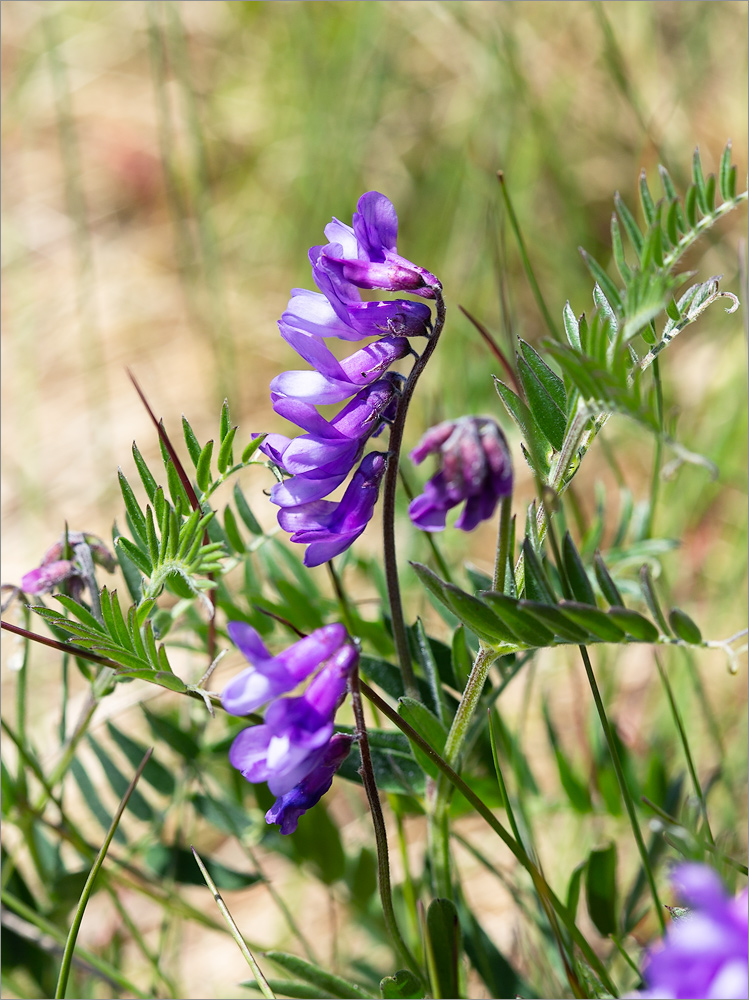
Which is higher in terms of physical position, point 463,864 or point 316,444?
point 316,444

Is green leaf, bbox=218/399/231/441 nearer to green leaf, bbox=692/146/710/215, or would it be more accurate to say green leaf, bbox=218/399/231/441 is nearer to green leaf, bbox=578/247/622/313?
green leaf, bbox=578/247/622/313

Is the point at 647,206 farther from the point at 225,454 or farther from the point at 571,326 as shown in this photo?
A: the point at 225,454

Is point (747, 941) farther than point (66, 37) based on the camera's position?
No

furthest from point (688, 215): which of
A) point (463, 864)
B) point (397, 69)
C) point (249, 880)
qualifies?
point (397, 69)

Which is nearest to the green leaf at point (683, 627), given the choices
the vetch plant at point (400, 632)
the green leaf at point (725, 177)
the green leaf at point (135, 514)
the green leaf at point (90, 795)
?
the vetch plant at point (400, 632)

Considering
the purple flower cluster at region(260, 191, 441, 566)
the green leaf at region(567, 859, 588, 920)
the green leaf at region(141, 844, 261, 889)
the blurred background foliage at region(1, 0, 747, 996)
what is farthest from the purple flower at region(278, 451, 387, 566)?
the blurred background foliage at region(1, 0, 747, 996)

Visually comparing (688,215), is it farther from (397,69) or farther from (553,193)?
(397,69)
